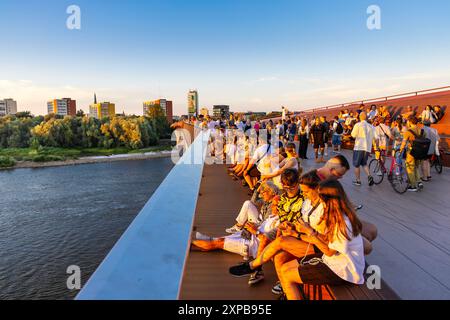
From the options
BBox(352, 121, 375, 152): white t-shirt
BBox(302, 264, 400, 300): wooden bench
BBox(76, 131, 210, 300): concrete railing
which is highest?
BBox(352, 121, 375, 152): white t-shirt

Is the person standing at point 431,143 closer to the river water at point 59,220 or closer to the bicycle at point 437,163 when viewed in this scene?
the bicycle at point 437,163

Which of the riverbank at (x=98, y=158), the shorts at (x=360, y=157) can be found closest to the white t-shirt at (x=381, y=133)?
the shorts at (x=360, y=157)

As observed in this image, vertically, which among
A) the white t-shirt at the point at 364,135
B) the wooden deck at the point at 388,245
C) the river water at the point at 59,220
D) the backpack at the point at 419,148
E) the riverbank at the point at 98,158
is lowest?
the river water at the point at 59,220

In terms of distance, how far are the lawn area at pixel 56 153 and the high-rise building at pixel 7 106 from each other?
257 feet

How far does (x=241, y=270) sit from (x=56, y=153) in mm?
114895

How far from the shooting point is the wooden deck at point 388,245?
286 centimetres

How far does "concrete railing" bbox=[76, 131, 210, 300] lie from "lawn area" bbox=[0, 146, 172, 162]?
10946cm

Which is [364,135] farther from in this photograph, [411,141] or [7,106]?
[7,106]

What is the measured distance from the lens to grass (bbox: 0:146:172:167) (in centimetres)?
9712

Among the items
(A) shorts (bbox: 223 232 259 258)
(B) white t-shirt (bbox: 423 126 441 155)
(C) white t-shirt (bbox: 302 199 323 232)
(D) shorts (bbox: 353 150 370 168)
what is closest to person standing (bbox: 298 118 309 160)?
(D) shorts (bbox: 353 150 370 168)

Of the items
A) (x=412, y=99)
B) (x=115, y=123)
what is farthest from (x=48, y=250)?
(x=115, y=123)

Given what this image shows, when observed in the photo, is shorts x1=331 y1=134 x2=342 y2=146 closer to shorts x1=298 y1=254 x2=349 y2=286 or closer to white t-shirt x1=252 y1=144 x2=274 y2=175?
white t-shirt x1=252 y1=144 x2=274 y2=175

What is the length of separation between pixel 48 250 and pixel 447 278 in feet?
174
